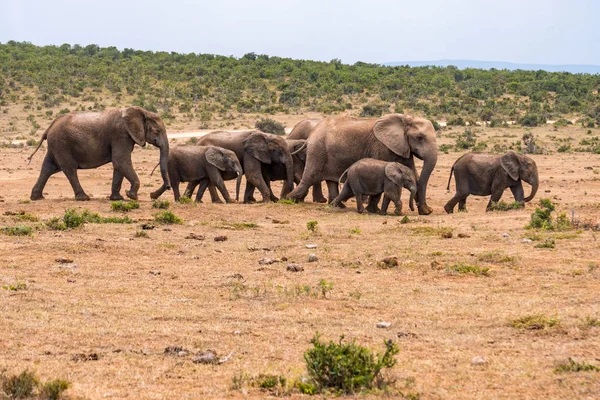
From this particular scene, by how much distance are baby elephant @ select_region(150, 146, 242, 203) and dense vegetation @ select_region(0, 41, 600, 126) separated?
2534 cm

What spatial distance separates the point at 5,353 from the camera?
317 inches

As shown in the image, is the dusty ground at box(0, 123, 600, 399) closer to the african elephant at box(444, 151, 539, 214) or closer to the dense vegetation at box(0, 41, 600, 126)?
the african elephant at box(444, 151, 539, 214)

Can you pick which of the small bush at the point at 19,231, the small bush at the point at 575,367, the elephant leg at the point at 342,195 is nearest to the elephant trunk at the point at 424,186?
the elephant leg at the point at 342,195

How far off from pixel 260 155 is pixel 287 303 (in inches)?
460

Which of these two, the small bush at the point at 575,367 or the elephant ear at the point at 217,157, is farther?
the elephant ear at the point at 217,157

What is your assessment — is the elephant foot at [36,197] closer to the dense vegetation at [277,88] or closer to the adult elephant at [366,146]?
the adult elephant at [366,146]

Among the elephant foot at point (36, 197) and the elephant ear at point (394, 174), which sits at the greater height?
the elephant ear at point (394, 174)

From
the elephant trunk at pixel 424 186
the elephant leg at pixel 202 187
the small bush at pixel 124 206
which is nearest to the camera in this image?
the small bush at pixel 124 206

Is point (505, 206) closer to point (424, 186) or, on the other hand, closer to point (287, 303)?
point (424, 186)

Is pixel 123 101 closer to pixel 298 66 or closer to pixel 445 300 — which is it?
pixel 298 66

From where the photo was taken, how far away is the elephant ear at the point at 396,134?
65.4ft

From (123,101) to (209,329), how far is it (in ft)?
145

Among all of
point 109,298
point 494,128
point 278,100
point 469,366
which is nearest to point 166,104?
point 278,100

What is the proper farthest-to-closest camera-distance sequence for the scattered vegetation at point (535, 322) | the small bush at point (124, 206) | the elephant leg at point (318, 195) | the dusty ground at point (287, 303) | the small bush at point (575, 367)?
the elephant leg at point (318, 195), the small bush at point (124, 206), the scattered vegetation at point (535, 322), the dusty ground at point (287, 303), the small bush at point (575, 367)
